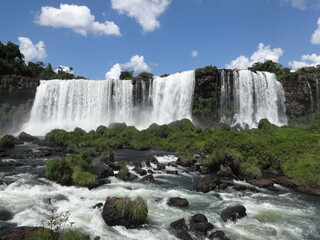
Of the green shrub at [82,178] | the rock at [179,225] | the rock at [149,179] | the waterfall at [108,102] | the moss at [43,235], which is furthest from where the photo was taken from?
the waterfall at [108,102]

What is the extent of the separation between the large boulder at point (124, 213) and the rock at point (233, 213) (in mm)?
3385

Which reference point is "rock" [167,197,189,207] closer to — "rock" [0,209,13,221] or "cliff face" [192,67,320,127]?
"rock" [0,209,13,221]

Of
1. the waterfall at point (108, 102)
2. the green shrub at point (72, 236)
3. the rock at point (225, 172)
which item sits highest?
the waterfall at point (108, 102)

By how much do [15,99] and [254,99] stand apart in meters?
46.0

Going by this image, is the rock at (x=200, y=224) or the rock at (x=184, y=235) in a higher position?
the rock at (x=200, y=224)

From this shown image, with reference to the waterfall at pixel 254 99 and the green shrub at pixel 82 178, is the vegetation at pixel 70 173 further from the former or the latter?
the waterfall at pixel 254 99

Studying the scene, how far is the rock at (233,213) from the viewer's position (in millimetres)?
11028

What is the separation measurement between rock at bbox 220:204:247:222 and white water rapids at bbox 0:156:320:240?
188 millimetres

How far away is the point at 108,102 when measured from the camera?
165 ft

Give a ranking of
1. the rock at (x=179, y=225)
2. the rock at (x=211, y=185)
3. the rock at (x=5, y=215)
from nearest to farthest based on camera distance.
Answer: the rock at (x=179, y=225)
the rock at (x=5, y=215)
the rock at (x=211, y=185)

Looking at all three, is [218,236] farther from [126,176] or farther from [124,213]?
[126,176]

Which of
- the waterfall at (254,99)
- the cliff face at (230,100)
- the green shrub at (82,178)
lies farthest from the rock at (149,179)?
the cliff face at (230,100)

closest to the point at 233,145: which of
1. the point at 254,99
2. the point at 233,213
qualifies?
the point at 233,213

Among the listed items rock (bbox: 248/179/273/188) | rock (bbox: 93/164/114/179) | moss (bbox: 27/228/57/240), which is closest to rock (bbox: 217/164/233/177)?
rock (bbox: 248/179/273/188)
